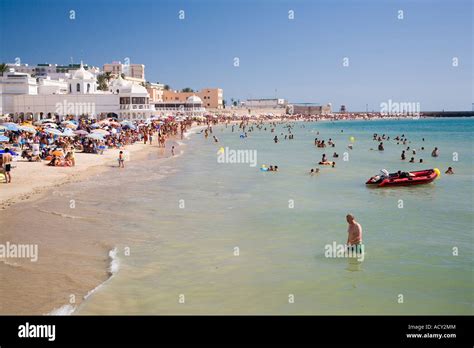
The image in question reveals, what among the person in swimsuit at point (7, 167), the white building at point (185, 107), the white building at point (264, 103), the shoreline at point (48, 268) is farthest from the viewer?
the white building at point (264, 103)

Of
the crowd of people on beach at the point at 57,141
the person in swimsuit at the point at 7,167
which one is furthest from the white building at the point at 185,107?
the person in swimsuit at the point at 7,167

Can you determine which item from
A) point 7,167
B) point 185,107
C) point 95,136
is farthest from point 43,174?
→ point 185,107

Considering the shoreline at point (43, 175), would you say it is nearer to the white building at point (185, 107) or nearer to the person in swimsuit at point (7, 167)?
the person in swimsuit at point (7, 167)

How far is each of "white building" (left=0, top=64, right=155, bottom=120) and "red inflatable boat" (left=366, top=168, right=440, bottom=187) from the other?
3888cm

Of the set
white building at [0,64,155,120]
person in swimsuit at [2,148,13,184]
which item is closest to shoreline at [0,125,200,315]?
person in swimsuit at [2,148,13,184]

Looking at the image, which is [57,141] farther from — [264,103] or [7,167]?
[264,103]

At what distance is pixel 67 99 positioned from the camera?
50750 millimetres

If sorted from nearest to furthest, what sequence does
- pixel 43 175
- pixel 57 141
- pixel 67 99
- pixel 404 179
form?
pixel 404 179 < pixel 43 175 < pixel 57 141 < pixel 67 99

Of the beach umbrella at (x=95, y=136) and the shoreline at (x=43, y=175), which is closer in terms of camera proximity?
the shoreline at (x=43, y=175)

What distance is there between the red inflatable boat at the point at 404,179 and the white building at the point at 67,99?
3888 centimetres

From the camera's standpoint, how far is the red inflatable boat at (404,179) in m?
19.9

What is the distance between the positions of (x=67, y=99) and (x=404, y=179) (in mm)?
40467

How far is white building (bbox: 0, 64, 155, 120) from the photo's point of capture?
161 ft

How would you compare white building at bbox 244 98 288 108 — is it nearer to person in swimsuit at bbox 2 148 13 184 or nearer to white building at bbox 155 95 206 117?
white building at bbox 155 95 206 117
